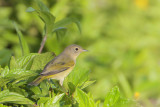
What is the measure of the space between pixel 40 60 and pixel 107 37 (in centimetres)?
567

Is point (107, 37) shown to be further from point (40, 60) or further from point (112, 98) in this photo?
point (112, 98)

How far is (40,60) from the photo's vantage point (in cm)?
237

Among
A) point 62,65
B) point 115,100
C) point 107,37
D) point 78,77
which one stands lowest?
point 107,37

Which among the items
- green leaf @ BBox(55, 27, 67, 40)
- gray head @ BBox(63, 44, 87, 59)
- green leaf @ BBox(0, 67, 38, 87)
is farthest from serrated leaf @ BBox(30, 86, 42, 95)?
gray head @ BBox(63, 44, 87, 59)

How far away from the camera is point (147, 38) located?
8406mm

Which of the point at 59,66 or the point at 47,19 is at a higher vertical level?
the point at 47,19

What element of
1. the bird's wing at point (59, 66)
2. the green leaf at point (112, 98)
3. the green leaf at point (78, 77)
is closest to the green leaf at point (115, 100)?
the green leaf at point (112, 98)

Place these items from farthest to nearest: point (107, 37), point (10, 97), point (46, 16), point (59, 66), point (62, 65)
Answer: point (107, 37) < point (62, 65) < point (59, 66) < point (46, 16) < point (10, 97)

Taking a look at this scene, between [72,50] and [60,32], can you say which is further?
[72,50]

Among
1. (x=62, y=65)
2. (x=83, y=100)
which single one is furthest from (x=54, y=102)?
(x=62, y=65)

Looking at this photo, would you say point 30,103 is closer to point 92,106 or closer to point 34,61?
point 92,106

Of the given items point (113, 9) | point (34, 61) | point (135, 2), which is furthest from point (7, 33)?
point (34, 61)

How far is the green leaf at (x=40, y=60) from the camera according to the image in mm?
2338

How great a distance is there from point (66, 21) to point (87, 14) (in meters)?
4.58
